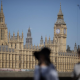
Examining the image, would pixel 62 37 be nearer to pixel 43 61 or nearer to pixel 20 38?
pixel 20 38

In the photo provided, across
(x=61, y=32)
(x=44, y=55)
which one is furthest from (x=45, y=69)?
(x=61, y=32)

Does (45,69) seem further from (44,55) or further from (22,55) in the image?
(22,55)

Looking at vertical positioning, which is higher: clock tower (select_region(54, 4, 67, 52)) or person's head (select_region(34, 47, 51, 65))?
clock tower (select_region(54, 4, 67, 52))

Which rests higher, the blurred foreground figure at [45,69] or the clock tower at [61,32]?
the clock tower at [61,32]

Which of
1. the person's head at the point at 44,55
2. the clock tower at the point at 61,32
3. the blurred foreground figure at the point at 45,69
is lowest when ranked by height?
the blurred foreground figure at the point at 45,69

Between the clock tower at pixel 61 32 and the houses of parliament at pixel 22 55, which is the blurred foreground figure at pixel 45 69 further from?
the clock tower at pixel 61 32

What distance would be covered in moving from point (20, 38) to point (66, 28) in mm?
35763

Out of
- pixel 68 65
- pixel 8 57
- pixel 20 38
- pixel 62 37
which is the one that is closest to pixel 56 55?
pixel 68 65

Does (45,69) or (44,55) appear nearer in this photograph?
(45,69)

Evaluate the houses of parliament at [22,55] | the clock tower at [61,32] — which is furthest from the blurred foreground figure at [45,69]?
the clock tower at [61,32]

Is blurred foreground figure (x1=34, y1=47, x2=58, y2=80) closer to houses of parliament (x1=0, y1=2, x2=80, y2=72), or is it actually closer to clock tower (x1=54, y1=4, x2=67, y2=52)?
houses of parliament (x1=0, y1=2, x2=80, y2=72)

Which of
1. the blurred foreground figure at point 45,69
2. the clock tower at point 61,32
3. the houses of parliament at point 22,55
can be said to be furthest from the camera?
the clock tower at point 61,32

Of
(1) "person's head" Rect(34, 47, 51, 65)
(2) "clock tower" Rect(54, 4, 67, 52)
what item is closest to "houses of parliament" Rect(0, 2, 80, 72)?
(2) "clock tower" Rect(54, 4, 67, 52)

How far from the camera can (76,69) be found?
735 cm
